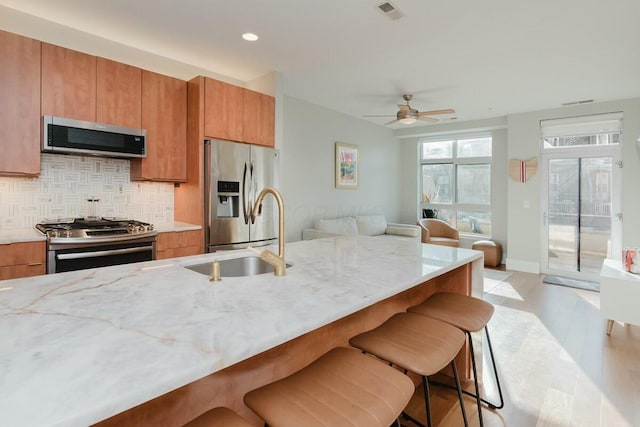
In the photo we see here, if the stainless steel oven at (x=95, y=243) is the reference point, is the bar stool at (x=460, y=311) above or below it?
below

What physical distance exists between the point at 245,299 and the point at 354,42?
2.82m

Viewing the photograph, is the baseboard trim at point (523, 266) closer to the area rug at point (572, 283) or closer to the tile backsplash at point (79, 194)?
the area rug at point (572, 283)

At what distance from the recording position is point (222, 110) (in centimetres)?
356

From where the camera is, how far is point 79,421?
0.56m

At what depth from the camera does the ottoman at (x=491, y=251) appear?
5.94 meters

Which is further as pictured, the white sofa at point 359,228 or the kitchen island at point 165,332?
the white sofa at point 359,228

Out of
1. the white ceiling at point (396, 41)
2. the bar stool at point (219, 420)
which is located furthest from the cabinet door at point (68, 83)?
the bar stool at point (219, 420)

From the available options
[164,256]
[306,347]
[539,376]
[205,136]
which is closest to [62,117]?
[205,136]

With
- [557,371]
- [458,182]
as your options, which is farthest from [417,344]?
[458,182]

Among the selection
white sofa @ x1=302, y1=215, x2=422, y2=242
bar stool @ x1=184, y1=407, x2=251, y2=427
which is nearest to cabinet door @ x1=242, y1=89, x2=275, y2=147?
white sofa @ x1=302, y1=215, x2=422, y2=242

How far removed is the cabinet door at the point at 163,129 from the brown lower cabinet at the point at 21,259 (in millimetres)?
1127

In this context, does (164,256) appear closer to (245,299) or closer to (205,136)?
(205,136)

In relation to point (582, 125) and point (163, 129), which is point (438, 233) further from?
point (163, 129)

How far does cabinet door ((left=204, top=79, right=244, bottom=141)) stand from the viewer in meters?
3.46
